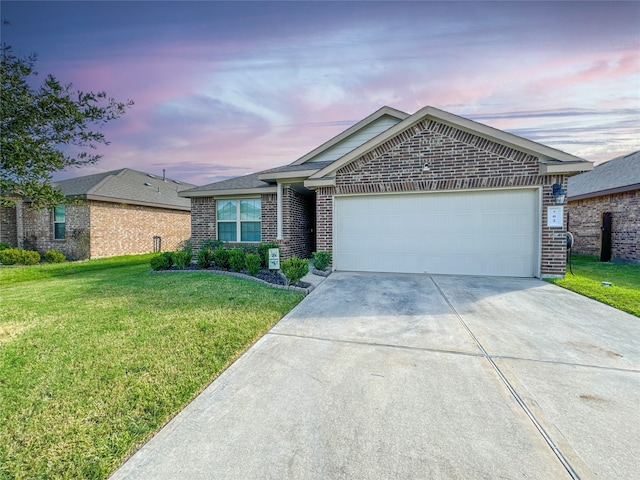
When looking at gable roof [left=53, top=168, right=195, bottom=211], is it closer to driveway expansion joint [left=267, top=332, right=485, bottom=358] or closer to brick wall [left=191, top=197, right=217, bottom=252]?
brick wall [left=191, top=197, right=217, bottom=252]

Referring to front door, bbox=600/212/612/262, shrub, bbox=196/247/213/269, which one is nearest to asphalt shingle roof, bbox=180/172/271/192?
shrub, bbox=196/247/213/269

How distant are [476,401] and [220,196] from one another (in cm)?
1027

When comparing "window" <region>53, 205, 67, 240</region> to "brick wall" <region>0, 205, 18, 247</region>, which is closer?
"window" <region>53, 205, 67, 240</region>

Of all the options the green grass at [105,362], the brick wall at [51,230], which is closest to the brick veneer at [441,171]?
the green grass at [105,362]

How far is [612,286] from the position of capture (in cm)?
634

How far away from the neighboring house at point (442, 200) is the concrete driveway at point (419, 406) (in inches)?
130

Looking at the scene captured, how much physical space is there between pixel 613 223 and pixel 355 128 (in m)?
11.2

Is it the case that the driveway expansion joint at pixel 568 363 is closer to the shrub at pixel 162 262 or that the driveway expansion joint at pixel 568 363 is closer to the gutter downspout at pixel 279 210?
the gutter downspout at pixel 279 210

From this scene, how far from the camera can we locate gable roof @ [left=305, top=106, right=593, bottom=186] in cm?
663

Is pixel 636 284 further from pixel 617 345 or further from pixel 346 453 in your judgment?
pixel 346 453

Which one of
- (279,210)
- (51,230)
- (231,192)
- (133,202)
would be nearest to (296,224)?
(279,210)

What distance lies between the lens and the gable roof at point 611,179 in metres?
10.7

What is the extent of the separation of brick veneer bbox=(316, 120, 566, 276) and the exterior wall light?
12 centimetres

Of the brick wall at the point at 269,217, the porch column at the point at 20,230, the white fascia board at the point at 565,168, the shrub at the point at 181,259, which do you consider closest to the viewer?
the white fascia board at the point at 565,168
